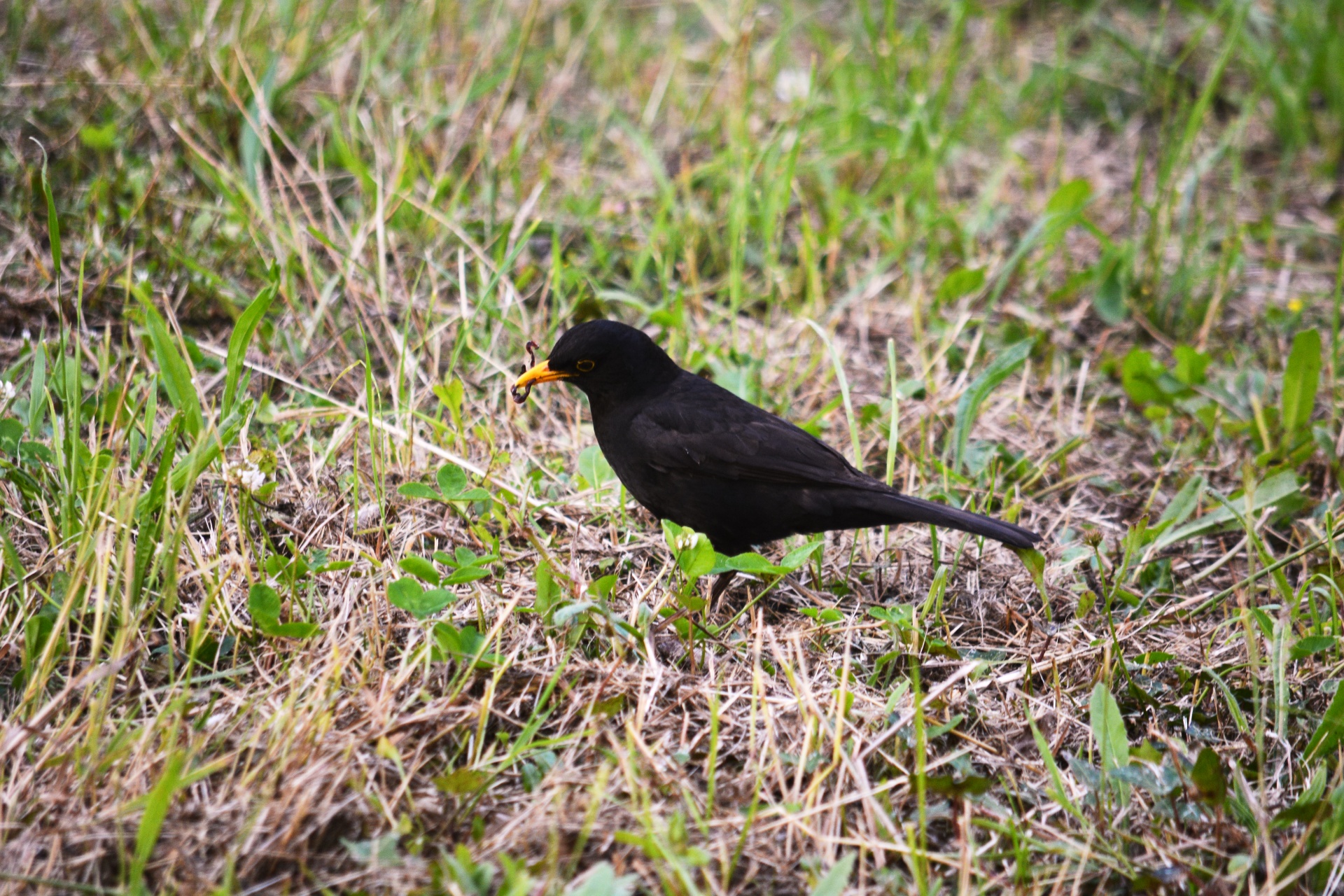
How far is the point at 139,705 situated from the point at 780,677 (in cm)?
165

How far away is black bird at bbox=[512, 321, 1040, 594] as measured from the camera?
Answer: 3568 millimetres

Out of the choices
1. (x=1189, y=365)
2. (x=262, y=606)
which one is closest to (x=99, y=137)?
(x=262, y=606)

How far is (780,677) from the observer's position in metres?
3.11

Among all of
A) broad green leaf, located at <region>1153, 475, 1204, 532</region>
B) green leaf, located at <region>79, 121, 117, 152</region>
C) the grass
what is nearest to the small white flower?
the grass

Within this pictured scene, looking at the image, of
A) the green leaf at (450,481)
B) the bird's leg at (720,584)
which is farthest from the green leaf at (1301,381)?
the green leaf at (450,481)

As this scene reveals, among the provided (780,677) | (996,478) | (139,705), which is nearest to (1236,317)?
(996,478)

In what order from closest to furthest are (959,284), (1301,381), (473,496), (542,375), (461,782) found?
(461,782)
(473,496)
(542,375)
(1301,381)
(959,284)

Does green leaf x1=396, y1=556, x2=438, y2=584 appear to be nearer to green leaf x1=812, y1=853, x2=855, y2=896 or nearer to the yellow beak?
the yellow beak

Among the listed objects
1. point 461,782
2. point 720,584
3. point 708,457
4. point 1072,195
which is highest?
point 1072,195

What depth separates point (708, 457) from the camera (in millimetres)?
3682

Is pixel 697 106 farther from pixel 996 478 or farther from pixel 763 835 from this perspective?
pixel 763 835

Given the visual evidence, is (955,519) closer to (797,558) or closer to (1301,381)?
(797,558)

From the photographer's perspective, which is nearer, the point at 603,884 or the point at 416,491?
the point at 603,884

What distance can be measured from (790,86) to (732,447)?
11.2 feet
